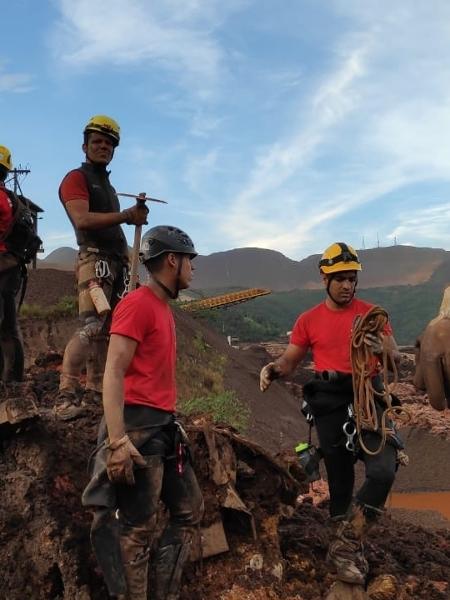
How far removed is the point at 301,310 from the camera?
57.2 meters

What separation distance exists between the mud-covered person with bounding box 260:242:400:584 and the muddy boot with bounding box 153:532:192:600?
1149 mm

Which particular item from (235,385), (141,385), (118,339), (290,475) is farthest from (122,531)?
(235,385)

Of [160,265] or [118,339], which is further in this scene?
[160,265]

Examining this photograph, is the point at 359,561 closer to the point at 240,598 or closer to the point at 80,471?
the point at 240,598

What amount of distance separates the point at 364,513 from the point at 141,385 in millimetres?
1715

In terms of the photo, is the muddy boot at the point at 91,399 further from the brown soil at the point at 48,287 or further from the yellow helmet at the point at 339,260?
the brown soil at the point at 48,287

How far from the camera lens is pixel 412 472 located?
11.6 meters

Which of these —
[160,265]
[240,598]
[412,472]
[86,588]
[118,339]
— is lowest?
[412,472]

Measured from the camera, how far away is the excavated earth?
12.2ft

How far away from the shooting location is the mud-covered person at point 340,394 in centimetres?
393

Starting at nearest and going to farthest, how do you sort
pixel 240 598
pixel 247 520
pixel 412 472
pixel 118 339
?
pixel 118 339 → pixel 240 598 → pixel 247 520 → pixel 412 472

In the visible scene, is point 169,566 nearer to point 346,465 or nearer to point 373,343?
point 346,465

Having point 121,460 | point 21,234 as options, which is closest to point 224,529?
point 121,460

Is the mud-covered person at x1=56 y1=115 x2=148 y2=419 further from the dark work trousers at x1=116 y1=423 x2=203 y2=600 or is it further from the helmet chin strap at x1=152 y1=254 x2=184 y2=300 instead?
the dark work trousers at x1=116 y1=423 x2=203 y2=600
